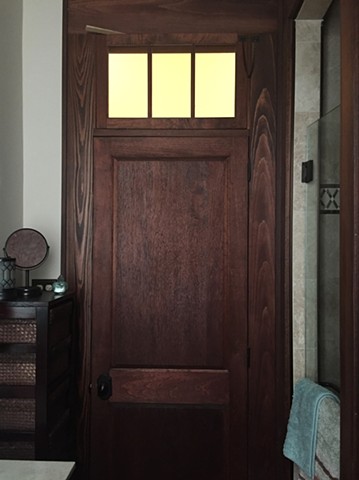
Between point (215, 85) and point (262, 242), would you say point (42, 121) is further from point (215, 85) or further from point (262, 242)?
point (262, 242)

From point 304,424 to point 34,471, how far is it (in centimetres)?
105

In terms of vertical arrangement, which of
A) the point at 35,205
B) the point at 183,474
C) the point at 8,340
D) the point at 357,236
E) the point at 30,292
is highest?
the point at 35,205

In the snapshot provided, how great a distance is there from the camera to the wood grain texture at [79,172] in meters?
2.39

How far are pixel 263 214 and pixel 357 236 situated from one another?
43.0 inches

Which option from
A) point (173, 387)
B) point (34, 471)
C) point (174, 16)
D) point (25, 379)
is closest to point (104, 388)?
point (173, 387)

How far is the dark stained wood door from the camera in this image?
7.69 ft

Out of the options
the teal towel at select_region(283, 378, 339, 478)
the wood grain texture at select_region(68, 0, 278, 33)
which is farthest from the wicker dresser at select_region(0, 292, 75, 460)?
the wood grain texture at select_region(68, 0, 278, 33)

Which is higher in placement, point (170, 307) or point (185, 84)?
point (185, 84)

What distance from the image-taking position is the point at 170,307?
2.38m

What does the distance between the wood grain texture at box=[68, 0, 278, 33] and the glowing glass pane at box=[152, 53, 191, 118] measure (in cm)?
13

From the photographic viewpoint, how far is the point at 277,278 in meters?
2.33

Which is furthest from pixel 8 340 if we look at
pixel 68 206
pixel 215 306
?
pixel 215 306

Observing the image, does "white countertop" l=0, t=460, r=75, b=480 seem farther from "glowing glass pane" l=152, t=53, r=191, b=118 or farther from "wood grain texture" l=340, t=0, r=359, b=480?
"glowing glass pane" l=152, t=53, r=191, b=118

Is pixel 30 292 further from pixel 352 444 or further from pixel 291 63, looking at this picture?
pixel 291 63
